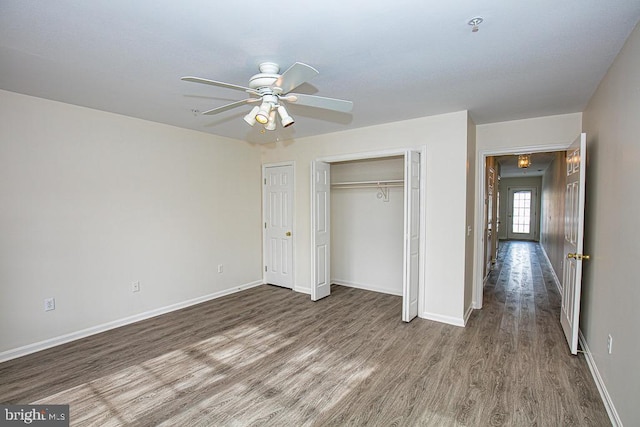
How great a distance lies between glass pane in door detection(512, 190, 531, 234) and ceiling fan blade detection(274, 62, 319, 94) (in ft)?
40.8

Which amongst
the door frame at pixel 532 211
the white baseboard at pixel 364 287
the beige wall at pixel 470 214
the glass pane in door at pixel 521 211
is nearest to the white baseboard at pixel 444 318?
the beige wall at pixel 470 214

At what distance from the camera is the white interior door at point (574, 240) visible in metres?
2.80

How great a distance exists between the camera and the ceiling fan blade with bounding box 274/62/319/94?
182 cm

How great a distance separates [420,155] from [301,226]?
2.23m

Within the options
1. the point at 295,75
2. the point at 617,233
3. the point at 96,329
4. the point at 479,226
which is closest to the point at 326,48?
the point at 295,75

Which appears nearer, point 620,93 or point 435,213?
point 620,93

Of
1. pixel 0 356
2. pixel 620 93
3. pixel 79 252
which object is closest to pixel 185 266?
pixel 79 252

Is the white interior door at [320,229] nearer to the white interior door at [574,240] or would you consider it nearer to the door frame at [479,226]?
the door frame at [479,226]

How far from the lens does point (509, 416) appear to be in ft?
7.02

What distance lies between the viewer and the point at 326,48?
212cm

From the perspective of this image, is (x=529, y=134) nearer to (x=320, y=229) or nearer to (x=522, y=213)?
(x=320, y=229)

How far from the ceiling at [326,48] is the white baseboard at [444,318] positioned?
249 cm

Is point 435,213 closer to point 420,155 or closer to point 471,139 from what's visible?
point 420,155

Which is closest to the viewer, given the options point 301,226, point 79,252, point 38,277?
point 38,277
